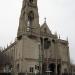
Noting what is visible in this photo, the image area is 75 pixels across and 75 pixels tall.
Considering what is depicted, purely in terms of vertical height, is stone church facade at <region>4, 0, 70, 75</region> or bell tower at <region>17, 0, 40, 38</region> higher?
bell tower at <region>17, 0, 40, 38</region>

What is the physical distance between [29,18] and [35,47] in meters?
10.2

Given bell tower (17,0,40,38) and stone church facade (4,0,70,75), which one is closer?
stone church facade (4,0,70,75)

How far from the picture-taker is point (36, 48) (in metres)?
58.1

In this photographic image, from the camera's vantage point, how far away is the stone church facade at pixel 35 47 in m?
55.8

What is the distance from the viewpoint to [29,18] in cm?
6275

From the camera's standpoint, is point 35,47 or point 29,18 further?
point 29,18

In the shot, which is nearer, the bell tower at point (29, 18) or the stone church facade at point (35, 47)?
the stone church facade at point (35, 47)

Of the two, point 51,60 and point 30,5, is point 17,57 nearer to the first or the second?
point 51,60

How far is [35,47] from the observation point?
58.0 meters

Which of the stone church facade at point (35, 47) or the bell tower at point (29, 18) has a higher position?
the bell tower at point (29, 18)

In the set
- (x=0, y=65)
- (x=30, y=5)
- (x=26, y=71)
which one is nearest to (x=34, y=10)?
(x=30, y=5)

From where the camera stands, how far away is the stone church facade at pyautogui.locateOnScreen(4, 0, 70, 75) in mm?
55850

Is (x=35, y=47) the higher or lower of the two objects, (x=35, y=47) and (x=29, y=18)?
the lower

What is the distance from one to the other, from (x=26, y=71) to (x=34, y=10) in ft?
65.4
